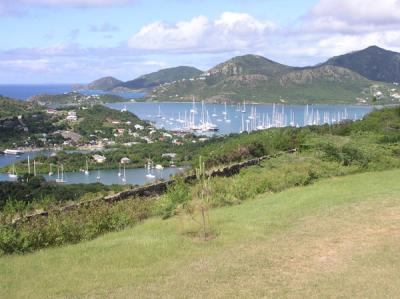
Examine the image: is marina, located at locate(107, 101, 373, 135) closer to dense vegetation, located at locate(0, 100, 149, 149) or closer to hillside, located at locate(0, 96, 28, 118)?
dense vegetation, located at locate(0, 100, 149, 149)

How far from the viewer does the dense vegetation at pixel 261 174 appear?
7.73m

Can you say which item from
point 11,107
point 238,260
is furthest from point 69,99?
point 238,260

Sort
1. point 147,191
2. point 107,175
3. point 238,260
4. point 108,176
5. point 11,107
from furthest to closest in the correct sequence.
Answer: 1. point 11,107
2. point 107,175
3. point 108,176
4. point 147,191
5. point 238,260

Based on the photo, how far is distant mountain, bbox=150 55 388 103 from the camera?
161 m

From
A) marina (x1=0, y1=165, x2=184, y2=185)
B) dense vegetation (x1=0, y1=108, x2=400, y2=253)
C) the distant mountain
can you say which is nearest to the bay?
marina (x1=0, y1=165, x2=184, y2=185)

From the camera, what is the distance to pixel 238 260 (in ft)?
21.0

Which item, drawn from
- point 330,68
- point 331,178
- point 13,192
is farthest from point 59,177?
point 330,68

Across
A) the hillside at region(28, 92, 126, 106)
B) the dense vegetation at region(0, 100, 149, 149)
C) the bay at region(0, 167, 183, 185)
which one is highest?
the hillside at region(28, 92, 126, 106)

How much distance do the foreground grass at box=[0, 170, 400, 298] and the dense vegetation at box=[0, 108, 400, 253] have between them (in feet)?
1.11

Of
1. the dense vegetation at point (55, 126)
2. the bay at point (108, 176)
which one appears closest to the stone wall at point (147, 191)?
the bay at point (108, 176)

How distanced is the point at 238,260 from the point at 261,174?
24.2 ft

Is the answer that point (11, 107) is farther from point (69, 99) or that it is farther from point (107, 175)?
point (69, 99)

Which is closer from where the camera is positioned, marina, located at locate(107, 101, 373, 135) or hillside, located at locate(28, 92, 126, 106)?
marina, located at locate(107, 101, 373, 135)

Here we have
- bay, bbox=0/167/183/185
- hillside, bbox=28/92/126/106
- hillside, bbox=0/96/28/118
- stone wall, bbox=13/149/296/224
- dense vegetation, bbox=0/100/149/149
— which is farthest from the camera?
hillside, bbox=28/92/126/106
